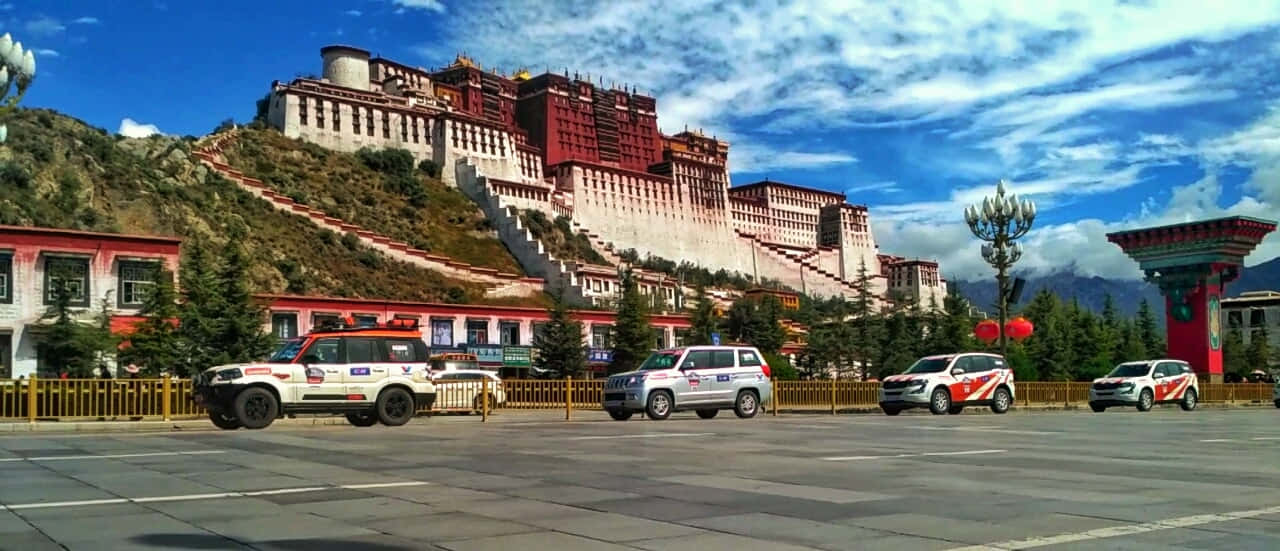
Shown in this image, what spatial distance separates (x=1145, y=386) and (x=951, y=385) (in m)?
8.53

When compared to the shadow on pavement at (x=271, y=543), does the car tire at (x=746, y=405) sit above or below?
below

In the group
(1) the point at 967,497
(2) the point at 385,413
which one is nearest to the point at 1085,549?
(1) the point at 967,497

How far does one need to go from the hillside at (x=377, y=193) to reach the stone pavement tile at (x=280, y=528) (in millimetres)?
85063

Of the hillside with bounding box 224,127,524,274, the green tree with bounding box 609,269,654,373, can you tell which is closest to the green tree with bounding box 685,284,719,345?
the green tree with bounding box 609,269,654,373

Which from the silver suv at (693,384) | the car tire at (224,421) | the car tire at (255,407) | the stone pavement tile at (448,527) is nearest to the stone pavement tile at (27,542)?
the stone pavement tile at (448,527)

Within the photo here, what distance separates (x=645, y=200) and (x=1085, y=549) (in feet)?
395

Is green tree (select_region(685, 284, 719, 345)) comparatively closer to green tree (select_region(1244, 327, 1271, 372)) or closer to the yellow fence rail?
the yellow fence rail

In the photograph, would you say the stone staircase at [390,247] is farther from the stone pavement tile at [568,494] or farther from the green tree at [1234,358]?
the stone pavement tile at [568,494]

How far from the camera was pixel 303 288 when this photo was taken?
69.2m

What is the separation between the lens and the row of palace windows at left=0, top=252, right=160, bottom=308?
36688 mm

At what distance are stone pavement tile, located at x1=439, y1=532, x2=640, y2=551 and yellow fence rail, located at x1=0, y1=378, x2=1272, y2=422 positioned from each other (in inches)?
664

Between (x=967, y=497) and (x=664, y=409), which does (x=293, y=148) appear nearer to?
(x=664, y=409)

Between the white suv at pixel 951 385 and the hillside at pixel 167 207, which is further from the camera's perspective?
the hillside at pixel 167 207

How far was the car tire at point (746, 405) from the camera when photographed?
82.6 ft
